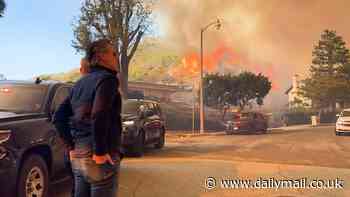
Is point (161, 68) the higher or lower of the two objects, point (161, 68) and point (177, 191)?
the higher

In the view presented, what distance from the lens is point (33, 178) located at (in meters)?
5.69

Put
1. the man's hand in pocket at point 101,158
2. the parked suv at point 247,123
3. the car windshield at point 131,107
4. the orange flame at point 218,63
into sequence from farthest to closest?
the orange flame at point 218,63 < the parked suv at point 247,123 < the car windshield at point 131,107 < the man's hand in pocket at point 101,158

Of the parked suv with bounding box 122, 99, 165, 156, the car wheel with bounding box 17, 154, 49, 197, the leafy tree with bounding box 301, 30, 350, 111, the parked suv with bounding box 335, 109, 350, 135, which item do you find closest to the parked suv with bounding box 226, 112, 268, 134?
the parked suv with bounding box 335, 109, 350, 135

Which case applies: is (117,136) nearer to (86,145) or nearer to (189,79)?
(86,145)

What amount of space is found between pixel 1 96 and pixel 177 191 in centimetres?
296

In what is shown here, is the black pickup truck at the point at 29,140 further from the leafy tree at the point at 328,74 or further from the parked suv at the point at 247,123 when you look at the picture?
the leafy tree at the point at 328,74

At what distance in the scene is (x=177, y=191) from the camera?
716 cm

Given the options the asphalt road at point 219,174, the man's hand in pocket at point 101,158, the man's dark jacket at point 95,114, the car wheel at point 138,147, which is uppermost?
the man's dark jacket at point 95,114

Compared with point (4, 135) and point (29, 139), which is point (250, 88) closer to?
point (29, 139)

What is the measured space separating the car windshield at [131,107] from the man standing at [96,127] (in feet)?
31.3

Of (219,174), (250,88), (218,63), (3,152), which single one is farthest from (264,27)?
(3,152)

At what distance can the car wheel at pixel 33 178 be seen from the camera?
211 inches

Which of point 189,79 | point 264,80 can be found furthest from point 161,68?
point 264,80

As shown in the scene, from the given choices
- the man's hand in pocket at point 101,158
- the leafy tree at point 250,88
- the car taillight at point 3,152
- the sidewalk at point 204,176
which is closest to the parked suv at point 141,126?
the sidewalk at point 204,176
